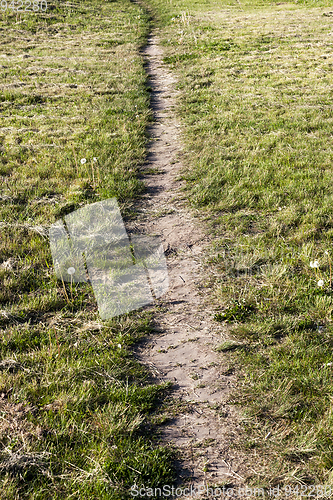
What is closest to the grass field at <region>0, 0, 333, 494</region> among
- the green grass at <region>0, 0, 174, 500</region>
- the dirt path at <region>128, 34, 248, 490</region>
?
the green grass at <region>0, 0, 174, 500</region>

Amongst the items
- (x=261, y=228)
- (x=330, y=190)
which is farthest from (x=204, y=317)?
(x=330, y=190)

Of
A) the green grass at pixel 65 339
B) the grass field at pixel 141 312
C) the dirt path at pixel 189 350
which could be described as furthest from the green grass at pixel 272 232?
the green grass at pixel 65 339

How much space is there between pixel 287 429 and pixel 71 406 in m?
1.67

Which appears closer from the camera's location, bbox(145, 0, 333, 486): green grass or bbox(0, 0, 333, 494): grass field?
bbox(0, 0, 333, 494): grass field

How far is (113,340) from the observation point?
361 cm

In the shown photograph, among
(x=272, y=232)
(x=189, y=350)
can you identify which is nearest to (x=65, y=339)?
(x=189, y=350)

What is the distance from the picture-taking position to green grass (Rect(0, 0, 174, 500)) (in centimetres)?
248

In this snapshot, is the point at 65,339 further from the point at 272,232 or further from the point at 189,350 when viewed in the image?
the point at 272,232

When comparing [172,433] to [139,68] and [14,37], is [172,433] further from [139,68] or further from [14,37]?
[14,37]

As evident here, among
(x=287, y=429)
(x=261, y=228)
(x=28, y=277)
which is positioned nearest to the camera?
(x=287, y=429)

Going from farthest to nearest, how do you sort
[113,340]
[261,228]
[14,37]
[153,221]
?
1. [14,37]
2. [153,221]
3. [261,228]
4. [113,340]

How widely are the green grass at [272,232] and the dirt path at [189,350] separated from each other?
16 cm

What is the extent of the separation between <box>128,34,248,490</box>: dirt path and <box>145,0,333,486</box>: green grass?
158mm

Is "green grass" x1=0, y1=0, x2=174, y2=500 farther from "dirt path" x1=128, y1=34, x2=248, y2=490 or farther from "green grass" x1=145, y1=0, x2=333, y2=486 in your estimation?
"green grass" x1=145, y1=0, x2=333, y2=486
